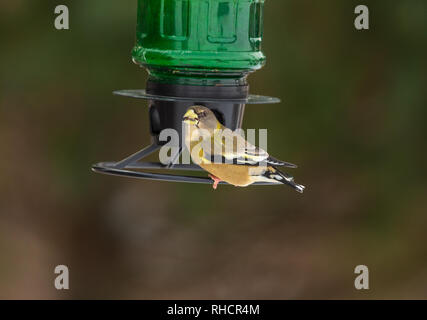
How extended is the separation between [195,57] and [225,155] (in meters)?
0.38

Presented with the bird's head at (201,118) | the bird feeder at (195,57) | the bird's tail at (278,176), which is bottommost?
the bird's tail at (278,176)

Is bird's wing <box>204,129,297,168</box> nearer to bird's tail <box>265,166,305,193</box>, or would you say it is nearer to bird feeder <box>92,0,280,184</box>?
bird's tail <box>265,166,305,193</box>

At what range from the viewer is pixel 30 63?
506 cm

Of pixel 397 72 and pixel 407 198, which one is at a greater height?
pixel 397 72

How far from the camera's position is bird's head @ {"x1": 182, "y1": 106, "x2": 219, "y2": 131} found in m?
2.48

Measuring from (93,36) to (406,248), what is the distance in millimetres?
2453

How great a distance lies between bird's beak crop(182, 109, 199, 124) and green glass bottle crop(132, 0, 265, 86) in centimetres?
16

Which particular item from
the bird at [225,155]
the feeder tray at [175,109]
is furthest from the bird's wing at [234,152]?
the feeder tray at [175,109]

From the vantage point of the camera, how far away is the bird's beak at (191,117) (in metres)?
2.49

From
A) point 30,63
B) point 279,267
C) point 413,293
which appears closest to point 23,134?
point 30,63

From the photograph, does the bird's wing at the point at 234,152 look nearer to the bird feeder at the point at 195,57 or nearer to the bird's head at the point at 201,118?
the bird's head at the point at 201,118

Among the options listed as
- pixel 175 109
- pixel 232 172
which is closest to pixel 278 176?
pixel 232 172

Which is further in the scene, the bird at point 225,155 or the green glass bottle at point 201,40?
the green glass bottle at point 201,40

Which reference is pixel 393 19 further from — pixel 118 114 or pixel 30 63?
pixel 30 63
